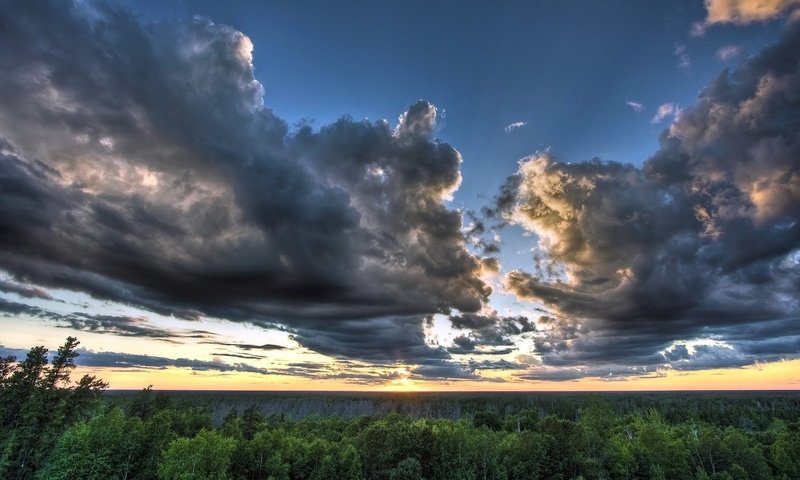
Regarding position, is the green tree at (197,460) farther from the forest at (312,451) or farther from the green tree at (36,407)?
the green tree at (36,407)

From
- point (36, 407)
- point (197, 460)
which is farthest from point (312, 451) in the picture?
point (36, 407)

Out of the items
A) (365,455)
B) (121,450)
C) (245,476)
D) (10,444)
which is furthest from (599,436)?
(10,444)

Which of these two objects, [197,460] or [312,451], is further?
[312,451]

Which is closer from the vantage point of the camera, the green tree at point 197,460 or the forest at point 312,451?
the green tree at point 197,460

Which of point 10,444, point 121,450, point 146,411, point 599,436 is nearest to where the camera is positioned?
point 10,444

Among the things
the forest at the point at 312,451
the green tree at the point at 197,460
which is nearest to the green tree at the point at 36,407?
the forest at the point at 312,451

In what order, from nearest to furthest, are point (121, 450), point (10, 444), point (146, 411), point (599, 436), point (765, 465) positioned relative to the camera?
point (10, 444) < point (121, 450) < point (765, 465) < point (599, 436) < point (146, 411)

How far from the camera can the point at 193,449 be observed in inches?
2613

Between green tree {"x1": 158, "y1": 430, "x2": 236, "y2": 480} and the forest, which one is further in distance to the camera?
the forest

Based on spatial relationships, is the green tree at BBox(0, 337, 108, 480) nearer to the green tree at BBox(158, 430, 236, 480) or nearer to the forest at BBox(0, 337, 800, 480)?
the forest at BBox(0, 337, 800, 480)

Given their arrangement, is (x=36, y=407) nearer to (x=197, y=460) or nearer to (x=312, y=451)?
(x=197, y=460)

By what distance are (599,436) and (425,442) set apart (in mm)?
38899

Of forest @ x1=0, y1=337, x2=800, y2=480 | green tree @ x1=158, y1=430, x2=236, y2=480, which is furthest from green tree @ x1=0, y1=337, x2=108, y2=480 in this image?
green tree @ x1=158, y1=430, x2=236, y2=480

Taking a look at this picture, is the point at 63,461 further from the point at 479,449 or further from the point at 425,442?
the point at 479,449
